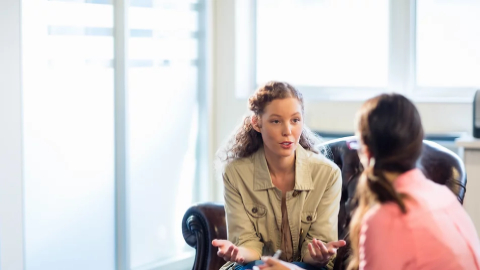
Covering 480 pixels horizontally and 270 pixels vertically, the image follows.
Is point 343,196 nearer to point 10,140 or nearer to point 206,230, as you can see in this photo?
point 206,230

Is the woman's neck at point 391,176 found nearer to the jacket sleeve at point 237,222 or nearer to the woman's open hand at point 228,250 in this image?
the woman's open hand at point 228,250

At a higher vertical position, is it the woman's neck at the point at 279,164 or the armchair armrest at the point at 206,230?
the woman's neck at the point at 279,164

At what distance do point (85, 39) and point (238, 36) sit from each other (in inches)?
42.6

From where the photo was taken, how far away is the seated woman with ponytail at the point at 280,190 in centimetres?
240

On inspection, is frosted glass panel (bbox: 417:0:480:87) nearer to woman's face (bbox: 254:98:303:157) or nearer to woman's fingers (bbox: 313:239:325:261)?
woman's face (bbox: 254:98:303:157)

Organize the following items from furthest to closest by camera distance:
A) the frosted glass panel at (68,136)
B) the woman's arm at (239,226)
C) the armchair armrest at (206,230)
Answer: the frosted glass panel at (68,136) → the armchair armrest at (206,230) → the woman's arm at (239,226)

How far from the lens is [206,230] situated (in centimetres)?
271

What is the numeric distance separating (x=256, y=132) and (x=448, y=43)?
1.57m

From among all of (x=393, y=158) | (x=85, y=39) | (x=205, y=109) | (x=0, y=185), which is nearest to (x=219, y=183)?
(x=205, y=109)

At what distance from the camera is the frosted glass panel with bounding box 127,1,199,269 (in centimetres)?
356

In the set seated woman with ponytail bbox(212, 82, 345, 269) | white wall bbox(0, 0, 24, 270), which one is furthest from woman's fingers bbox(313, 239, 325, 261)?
white wall bbox(0, 0, 24, 270)

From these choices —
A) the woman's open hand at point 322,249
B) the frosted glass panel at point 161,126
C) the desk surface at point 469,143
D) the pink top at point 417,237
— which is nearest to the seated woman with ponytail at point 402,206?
the pink top at point 417,237

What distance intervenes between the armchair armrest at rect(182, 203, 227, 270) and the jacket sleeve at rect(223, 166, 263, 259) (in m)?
0.23

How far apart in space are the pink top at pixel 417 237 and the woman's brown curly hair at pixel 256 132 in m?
0.91
